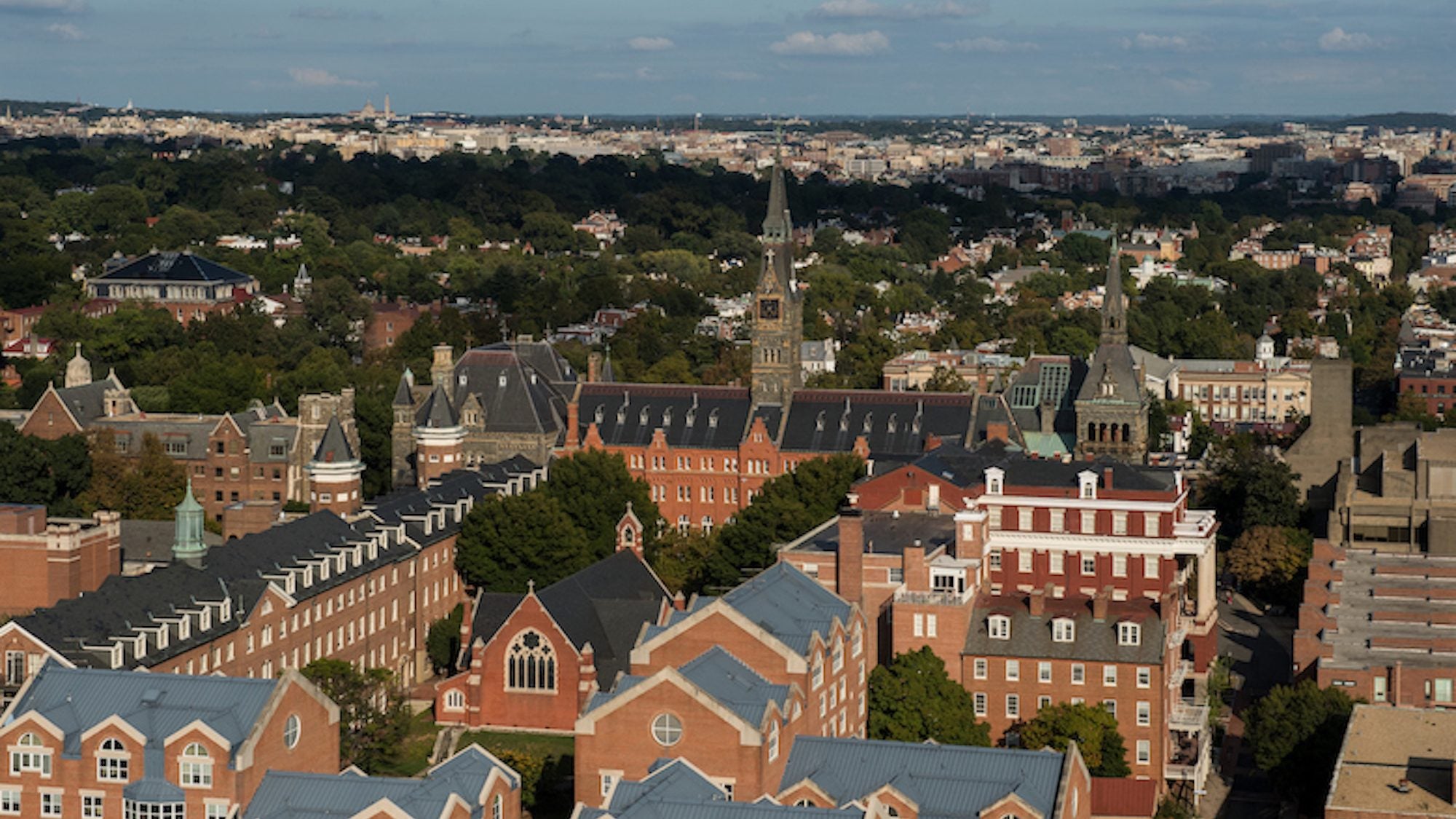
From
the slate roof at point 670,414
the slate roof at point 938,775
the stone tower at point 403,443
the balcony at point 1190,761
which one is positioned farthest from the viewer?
the slate roof at point 670,414

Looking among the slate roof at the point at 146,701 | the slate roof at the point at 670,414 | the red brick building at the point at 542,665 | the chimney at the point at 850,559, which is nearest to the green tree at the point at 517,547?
the red brick building at the point at 542,665

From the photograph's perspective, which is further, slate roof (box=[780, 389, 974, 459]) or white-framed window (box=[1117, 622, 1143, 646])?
slate roof (box=[780, 389, 974, 459])

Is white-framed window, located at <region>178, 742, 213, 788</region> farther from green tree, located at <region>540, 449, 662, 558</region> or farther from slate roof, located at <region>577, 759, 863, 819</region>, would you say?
green tree, located at <region>540, 449, 662, 558</region>

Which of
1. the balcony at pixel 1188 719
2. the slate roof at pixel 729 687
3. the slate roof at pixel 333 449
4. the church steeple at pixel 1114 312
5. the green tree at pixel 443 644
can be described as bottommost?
the green tree at pixel 443 644

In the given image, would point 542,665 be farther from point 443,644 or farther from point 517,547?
point 517,547

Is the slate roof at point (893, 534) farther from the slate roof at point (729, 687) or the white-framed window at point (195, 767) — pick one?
the white-framed window at point (195, 767)

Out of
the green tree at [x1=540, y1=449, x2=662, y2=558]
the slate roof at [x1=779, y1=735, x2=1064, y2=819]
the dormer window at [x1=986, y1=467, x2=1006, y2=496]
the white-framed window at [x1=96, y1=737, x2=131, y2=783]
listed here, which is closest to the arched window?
the dormer window at [x1=986, y1=467, x2=1006, y2=496]
